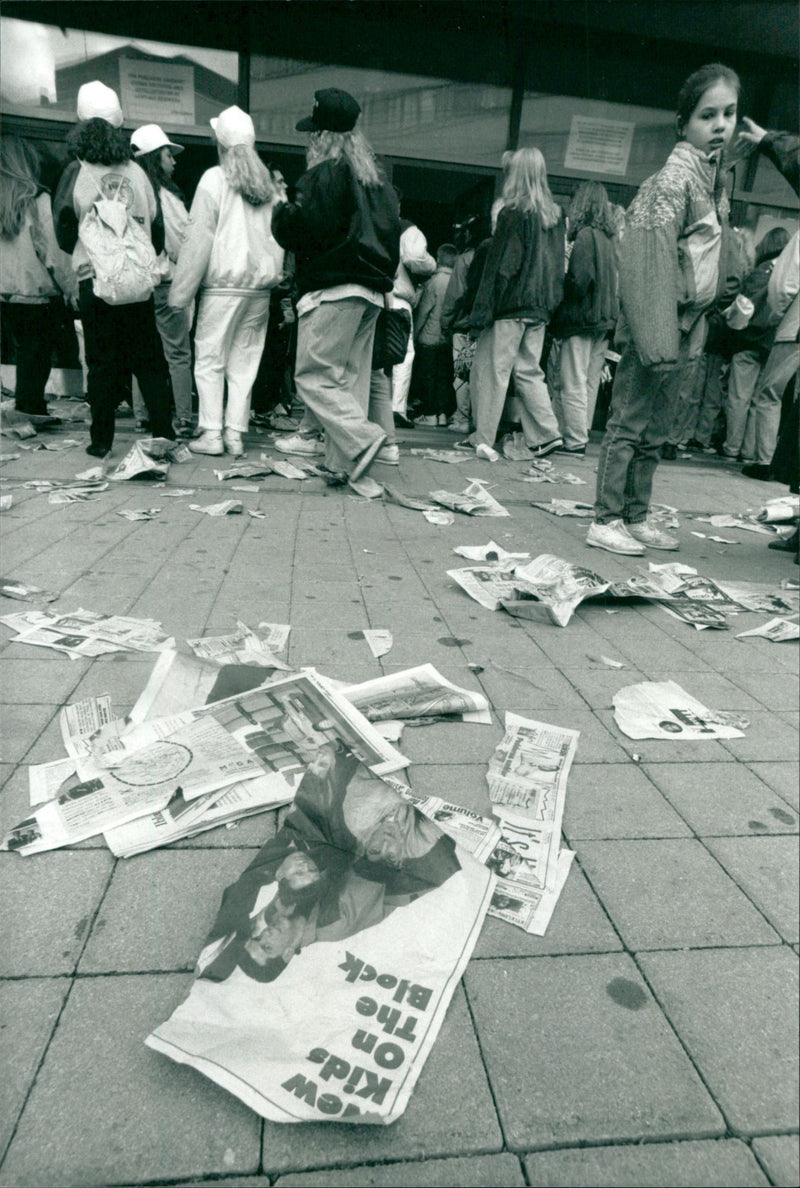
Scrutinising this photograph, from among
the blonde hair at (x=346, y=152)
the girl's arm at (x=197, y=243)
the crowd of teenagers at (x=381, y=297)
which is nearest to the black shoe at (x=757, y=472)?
the crowd of teenagers at (x=381, y=297)

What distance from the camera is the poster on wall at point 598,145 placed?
7.66 m

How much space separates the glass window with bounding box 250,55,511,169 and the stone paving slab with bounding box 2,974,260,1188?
24.9 feet

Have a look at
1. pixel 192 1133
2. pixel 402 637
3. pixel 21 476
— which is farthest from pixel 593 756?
pixel 21 476

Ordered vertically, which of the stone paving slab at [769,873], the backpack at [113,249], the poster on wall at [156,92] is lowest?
the stone paving slab at [769,873]

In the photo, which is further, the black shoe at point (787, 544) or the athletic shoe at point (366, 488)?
the athletic shoe at point (366, 488)

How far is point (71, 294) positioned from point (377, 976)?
5493mm

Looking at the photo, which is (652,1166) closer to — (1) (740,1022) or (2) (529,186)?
(1) (740,1022)

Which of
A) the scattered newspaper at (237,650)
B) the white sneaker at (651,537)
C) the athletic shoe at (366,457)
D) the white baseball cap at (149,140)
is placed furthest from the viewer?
the white baseball cap at (149,140)

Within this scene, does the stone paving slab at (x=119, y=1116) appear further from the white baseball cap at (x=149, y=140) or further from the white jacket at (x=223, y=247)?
the white baseball cap at (x=149, y=140)

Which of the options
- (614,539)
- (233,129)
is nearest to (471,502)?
(614,539)

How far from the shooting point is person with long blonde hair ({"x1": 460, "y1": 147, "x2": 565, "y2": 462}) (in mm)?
5270

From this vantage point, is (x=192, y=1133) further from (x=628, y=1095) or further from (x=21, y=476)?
(x=21, y=476)

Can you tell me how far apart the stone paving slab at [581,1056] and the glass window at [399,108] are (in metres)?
7.56

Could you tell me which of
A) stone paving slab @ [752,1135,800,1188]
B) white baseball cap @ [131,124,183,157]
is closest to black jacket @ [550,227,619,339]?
white baseball cap @ [131,124,183,157]
